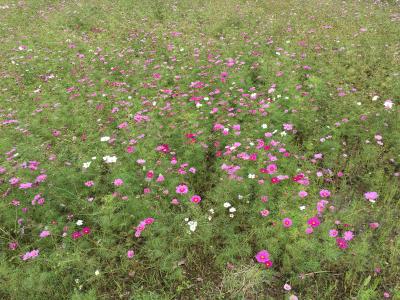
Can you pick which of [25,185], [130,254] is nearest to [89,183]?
[25,185]

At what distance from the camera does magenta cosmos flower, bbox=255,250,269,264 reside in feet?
10.1

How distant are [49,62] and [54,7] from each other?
5.23 m

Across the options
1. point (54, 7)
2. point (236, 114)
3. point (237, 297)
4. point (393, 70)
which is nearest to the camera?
point (237, 297)

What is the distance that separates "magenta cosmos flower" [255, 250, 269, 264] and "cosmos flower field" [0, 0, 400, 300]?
52 mm

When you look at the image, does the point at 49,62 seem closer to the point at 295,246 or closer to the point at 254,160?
the point at 254,160

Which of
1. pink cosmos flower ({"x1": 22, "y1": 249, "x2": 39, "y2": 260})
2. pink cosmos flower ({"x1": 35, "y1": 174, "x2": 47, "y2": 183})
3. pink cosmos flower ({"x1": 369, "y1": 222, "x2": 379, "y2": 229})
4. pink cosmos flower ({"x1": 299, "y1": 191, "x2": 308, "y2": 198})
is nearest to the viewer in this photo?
pink cosmos flower ({"x1": 22, "y1": 249, "x2": 39, "y2": 260})

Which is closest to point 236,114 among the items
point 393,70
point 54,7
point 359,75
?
point 359,75

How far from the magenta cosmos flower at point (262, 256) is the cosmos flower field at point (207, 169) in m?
0.05

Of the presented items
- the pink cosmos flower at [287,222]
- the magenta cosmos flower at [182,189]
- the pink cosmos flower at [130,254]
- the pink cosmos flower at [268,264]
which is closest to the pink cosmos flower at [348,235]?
the pink cosmos flower at [287,222]

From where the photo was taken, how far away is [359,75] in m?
5.83

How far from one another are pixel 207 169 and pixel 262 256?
5.26ft

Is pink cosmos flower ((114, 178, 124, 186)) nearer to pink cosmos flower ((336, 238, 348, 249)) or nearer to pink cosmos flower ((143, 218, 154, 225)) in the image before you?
pink cosmos flower ((143, 218, 154, 225))

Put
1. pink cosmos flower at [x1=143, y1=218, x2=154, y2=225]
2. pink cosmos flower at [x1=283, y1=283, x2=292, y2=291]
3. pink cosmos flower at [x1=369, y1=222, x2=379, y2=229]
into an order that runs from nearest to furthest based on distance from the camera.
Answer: pink cosmos flower at [x1=283, y1=283, x2=292, y2=291] < pink cosmos flower at [x1=369, y1=222, x2=379, y2=229] < pink cosmos flower at [x1=143, y1=218, x2=154, y2=225]

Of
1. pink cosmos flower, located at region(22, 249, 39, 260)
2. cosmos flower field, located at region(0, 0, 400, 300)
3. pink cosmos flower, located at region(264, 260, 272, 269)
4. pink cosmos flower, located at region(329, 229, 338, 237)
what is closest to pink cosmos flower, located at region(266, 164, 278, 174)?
cosmos flower field, located at region(0, 0, 400, 300)
